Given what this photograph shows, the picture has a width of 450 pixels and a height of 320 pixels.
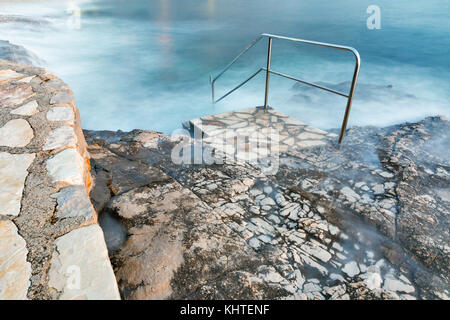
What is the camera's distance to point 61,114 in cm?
215

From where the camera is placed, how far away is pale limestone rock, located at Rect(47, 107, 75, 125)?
2.08m

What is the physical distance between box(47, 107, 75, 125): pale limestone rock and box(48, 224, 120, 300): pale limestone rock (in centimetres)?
123

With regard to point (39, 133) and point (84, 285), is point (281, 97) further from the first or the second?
point (84, 285)

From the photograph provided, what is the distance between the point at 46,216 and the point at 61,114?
46.9 inches

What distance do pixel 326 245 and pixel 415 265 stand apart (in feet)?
1.74

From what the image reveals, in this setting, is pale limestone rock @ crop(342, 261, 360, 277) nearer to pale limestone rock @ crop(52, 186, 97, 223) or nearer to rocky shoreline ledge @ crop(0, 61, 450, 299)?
rocky shoreline ledge @ crop(0, 61, 450, 299)

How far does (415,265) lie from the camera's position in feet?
5.55

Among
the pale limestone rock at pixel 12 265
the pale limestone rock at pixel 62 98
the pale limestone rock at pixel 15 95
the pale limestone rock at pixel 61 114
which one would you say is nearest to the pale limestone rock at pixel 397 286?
the pale limestone rock at pixel 12 265

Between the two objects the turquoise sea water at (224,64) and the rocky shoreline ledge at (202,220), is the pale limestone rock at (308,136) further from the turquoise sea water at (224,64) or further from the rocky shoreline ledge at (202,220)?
the turquoise sea water at (224,64)

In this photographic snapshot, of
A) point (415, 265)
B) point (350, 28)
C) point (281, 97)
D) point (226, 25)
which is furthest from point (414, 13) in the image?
point (415, 265)

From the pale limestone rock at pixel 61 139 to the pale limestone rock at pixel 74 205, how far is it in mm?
490

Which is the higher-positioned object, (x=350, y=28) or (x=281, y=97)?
(x=350, y=28)

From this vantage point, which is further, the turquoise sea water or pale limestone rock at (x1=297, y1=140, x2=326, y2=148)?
the turquoise sea water

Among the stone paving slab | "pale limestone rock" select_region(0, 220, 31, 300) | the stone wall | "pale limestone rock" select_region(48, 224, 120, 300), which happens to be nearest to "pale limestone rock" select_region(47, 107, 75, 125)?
the stone wall
